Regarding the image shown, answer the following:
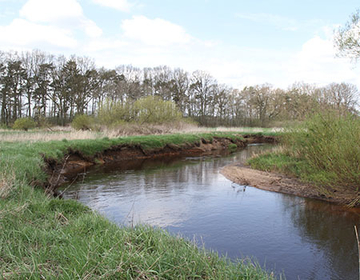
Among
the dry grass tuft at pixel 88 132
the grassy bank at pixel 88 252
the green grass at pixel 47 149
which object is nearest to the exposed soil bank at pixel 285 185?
the grassy bank at pixel 88 252

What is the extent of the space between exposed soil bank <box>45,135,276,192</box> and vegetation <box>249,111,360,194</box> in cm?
715

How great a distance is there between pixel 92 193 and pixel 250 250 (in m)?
5.81

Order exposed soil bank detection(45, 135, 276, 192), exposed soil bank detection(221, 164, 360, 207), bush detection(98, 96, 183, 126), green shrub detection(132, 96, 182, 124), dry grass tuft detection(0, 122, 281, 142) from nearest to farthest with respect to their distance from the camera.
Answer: exposed soil bank detection(221, 164, 360, 207), exposed soil bank detection(45, 135, 276, 192), dry grass tuft detection(0, 122, 281, 142), bush detection(98, 96, 183, 126), green shrub detection(132, 96, 182, 124)

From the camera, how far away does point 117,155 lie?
17.9m

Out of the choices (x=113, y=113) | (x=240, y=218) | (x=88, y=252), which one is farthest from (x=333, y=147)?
(x=113, y=113)

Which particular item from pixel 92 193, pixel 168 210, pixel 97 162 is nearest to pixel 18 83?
pixel 97 162

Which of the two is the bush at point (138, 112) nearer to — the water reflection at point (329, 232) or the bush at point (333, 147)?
the bush at point (333, 147)

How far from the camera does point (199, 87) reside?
51.3m

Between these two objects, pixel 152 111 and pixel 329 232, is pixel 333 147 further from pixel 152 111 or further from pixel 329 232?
pixel 152 111

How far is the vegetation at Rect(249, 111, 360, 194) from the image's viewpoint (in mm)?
7387

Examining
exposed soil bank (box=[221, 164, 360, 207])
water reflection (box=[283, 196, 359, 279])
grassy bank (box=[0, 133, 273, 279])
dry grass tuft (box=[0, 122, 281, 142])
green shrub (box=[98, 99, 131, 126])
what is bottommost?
water reflection (box=[283, 196, 359, 279])

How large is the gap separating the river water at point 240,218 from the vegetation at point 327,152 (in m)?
0.90

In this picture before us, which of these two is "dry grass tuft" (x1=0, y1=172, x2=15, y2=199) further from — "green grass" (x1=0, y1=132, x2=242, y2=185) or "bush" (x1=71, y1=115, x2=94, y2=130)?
"bush" (x1=71, y1=115, x2=94, y2=130)

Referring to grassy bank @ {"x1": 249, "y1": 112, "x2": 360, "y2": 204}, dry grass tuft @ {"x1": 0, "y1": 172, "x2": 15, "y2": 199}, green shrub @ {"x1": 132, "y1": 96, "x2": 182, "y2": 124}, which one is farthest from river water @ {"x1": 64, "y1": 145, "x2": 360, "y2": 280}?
green shrub @ {"x1": 132, "y1": 96, "x2": 182, "y2": 124}
